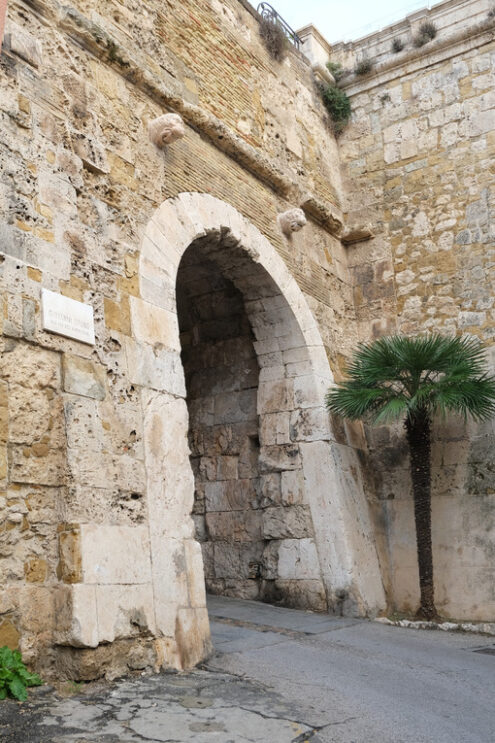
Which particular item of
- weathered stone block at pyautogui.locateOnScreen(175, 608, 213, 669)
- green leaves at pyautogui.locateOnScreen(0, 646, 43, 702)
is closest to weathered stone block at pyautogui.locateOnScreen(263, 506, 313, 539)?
weathered stone block at pyautogui.locateOnScreen(175, 608, 213, 669)

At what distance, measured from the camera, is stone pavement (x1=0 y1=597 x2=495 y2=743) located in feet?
10.4

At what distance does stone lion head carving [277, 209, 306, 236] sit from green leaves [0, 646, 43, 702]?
479 cm

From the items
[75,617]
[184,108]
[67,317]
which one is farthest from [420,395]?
[75,617]

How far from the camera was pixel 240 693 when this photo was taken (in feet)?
12.5

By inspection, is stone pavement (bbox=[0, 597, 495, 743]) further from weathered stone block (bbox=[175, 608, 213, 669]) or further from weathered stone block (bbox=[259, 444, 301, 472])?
weathered stone block (bbox=[259, 444, 301, 472])

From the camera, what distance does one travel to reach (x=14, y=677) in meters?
3.42

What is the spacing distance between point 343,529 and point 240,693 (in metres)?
2.84

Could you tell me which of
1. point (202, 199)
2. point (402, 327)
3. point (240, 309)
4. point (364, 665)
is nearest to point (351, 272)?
point (402, 327)

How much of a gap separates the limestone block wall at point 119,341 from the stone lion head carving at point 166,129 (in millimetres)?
103

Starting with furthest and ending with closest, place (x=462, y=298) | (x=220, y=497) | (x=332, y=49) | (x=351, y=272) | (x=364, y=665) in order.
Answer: (x=332, y=49) < (x=351, y=272) < (x=462, y=298) < (x=220, y=497) < (x=364, y=665)

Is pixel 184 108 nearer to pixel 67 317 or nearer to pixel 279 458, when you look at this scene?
pixel 67 317

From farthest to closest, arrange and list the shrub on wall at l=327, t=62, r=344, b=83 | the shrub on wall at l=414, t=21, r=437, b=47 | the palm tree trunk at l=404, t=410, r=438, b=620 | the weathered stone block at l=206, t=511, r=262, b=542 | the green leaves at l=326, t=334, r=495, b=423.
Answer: the shrub on wall at l=327, t=62, r=344, b=83 → the shrub on wall at l=414, t=21, r=437, b=47 → the weathered stone block at l=206, t=511, r=262, b=542 → the palm tree trunk at l=404, t=410, r=438, b=620 → the green leaves at l=326, t=334, r=495, b=423

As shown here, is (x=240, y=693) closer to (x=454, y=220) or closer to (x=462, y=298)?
(x=462, y=298)

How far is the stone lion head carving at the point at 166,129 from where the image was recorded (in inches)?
219
